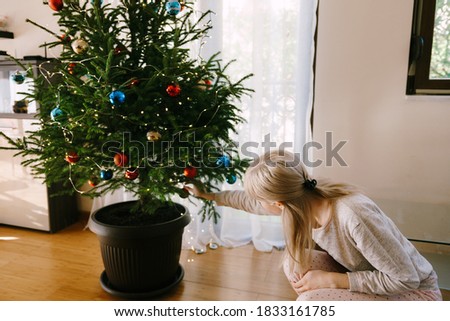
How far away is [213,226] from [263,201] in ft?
4.24

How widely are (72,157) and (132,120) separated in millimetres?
273

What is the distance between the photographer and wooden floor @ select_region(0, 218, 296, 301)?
1866mm

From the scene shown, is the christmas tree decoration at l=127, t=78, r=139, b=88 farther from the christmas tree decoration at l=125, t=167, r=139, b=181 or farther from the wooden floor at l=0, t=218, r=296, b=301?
the wooden floor at l=0, t=218, r=296, b=301

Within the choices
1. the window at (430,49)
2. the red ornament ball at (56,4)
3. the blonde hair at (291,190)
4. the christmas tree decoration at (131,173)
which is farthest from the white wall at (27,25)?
the window at (430,49)

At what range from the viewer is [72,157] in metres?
1.46

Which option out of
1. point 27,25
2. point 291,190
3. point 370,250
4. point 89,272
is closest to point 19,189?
point 89,272

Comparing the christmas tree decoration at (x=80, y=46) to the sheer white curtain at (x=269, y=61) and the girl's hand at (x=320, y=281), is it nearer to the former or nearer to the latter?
the sheer white curtain at (x=269, y=61)

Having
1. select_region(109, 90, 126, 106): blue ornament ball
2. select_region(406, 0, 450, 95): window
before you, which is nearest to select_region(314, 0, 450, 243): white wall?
select_region(406, 0, 450, 95): window

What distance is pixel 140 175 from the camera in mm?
1632

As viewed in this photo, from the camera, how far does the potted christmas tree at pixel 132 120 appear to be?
1468 mm

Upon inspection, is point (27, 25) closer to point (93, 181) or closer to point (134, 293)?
point (93, 181)

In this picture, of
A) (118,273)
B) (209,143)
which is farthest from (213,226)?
(209,143)

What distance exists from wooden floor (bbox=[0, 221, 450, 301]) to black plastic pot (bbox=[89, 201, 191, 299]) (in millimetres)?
85

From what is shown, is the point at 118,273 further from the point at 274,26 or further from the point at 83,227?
the point at 274,26
